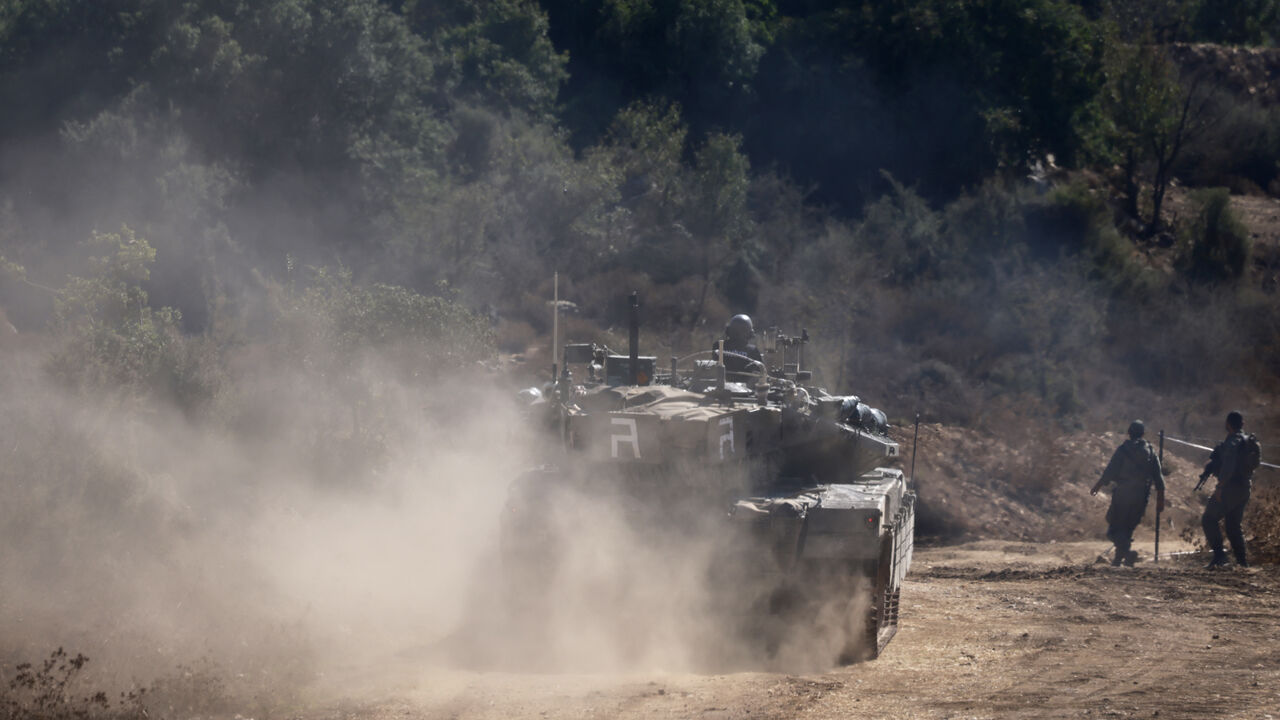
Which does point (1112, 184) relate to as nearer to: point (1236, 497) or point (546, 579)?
point (1236, 497)

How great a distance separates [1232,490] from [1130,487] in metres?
1.18

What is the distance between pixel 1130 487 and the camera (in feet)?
50.0

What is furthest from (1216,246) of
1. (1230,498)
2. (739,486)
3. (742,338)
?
(739,486)

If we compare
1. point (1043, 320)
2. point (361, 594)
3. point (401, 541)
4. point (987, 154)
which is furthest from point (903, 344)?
point (361, 594)

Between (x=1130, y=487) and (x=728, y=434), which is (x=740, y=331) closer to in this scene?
(x=728, y=434)

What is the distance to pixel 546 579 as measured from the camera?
1034 centimetres

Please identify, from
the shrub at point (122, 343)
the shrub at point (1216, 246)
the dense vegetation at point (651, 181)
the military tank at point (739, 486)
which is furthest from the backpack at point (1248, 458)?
the shrub at point (1216, 246)

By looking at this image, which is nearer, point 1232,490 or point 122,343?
point 1232,490

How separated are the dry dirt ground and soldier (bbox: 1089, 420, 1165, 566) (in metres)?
1.69

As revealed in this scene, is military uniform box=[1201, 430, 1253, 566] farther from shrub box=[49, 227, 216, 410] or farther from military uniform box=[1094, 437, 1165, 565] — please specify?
shrub box=[49, 227, 216, 410]

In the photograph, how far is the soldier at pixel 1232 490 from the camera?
47.2 feet

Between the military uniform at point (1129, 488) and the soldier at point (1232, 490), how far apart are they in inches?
28.4

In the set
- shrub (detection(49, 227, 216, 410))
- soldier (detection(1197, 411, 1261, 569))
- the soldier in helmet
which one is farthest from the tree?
shrub (detection(49, 227, 216, 410))

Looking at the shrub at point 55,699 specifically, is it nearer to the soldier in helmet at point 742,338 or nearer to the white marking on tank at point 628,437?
the white marking on tank at point 628,437
